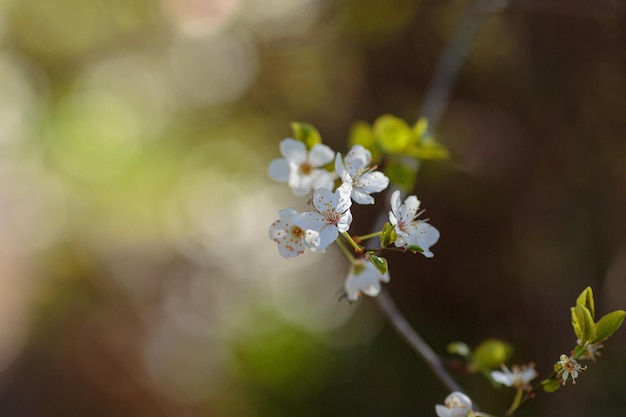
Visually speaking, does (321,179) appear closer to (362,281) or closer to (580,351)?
(362,281)

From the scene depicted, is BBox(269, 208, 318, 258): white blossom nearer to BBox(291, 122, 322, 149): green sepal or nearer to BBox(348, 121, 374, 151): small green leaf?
BBox(291, 122, 322, 149): green sepal

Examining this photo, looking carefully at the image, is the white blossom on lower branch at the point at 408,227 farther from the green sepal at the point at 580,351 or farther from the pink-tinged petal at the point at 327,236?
the green sepal at the point at 580,351

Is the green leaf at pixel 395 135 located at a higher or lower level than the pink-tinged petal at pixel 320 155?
lower

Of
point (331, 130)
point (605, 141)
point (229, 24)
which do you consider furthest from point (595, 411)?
point (229, 24)

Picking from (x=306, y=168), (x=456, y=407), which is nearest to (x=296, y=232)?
(x=306, y=168)

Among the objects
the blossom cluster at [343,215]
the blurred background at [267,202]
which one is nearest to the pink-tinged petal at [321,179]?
the blossom cluster at [343,215]

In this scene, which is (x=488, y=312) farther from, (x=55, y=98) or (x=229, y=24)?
(x=55, y=98)
